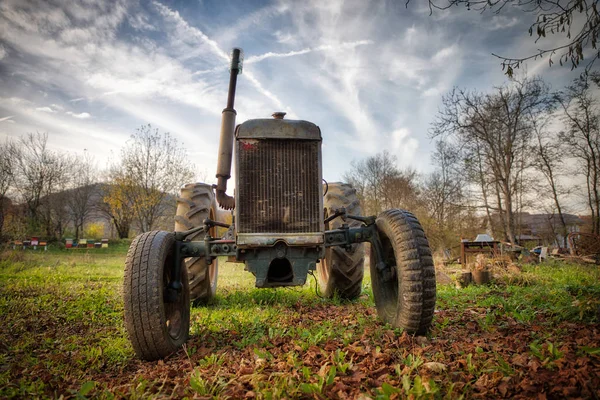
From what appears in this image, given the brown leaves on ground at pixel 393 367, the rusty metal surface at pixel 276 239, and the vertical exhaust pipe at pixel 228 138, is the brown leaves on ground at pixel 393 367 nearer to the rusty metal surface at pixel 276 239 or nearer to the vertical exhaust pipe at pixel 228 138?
the rusty metal surface at pixel 276 239

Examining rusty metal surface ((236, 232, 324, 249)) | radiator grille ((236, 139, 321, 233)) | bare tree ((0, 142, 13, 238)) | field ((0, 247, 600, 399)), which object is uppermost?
bare tree ((0, 142, 13, 238))

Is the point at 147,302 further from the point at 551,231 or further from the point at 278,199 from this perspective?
the point at 551,231

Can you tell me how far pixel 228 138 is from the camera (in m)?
4.49

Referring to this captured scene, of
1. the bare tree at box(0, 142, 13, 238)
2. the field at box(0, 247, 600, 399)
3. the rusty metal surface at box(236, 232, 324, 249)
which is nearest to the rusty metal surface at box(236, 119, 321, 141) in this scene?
the rusty metal surface at box(236, 232, 324, 249)

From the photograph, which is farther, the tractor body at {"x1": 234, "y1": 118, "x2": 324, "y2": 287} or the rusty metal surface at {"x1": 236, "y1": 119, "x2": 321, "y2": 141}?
the rusty metal surface at {"x1": 236, "y1": 119, "x2": 321, "y2": 141}

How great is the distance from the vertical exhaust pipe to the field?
148 centimetres

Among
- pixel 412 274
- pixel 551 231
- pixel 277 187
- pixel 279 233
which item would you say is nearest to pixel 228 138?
pixel 277 187

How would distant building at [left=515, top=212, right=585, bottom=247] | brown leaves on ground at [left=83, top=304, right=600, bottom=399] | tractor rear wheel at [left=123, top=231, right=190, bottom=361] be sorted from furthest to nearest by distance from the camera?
distant building at [left=515, top=212, right=585, bottom=247]
tractor rear wheel at [left=123, top=231, right=190, bottom=361]
brown leaves on ground at [left=83, top=304, right=600, bottom=399]

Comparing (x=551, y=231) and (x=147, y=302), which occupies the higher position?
(x=551, y=231)

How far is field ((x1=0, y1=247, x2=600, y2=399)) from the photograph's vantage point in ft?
6.12

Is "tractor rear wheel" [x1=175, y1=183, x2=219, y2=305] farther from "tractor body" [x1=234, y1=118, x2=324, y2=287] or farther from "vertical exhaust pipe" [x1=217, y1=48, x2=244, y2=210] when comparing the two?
"tractor body" [x1=234, y1=118, x2=324, y2=287]

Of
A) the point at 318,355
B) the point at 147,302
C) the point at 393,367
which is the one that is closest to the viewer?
the point at 393,367

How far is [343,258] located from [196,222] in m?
2.07

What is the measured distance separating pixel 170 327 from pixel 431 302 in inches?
90.0
